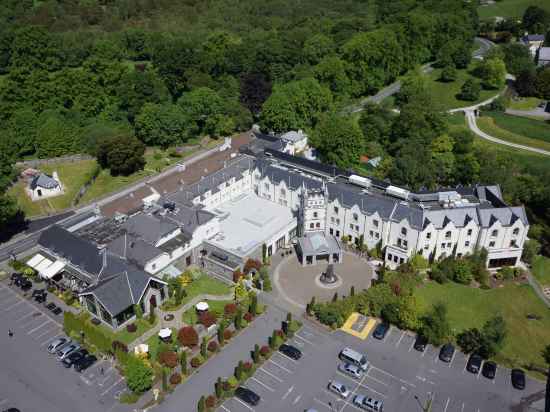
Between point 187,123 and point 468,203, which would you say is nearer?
point 468,203

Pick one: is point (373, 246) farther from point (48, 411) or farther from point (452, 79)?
point (452, 79)

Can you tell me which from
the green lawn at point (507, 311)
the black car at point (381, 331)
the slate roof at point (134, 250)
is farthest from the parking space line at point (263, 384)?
the slate roof at point (134, 250)

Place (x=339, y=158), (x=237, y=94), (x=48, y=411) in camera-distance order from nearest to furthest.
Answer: (x=48, y=411)
(x=339, y=158)
(x=237, y=94)

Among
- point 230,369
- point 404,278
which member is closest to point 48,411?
point 230,369

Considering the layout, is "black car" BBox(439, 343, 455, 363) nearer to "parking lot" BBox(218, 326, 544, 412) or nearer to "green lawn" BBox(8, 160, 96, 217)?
"parking lot" BBox(218, 326, 544, 412)

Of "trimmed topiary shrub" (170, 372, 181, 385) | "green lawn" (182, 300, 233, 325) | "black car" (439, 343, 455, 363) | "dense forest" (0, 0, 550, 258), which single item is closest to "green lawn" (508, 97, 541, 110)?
"dense forest" (0, 0, 550, 258)

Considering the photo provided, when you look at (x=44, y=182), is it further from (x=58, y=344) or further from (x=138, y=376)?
(x=138, y=376)

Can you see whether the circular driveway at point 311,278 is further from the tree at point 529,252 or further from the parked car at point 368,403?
the tree at point 529,252

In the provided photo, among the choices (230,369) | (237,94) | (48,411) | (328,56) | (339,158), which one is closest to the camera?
(48,411)

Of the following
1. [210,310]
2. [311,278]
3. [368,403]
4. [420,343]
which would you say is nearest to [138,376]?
[210,310]
